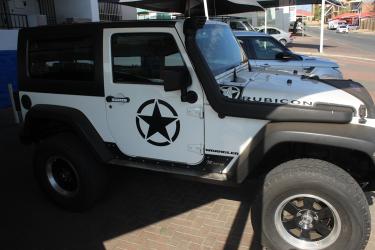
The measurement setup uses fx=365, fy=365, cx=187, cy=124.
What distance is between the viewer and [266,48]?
307 inches

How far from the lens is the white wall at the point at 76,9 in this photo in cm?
1248

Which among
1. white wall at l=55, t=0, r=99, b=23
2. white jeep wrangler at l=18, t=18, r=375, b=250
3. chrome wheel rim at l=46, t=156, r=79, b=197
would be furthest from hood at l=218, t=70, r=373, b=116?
white wall at l=55, t=0, r=99, b=23

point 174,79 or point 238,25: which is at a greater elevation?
point 238,25

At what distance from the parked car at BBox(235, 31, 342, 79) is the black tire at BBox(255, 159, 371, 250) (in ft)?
14.3

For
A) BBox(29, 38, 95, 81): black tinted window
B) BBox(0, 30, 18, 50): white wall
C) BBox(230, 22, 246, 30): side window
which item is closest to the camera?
BBox(29, 38, 95, 81): black tinted window

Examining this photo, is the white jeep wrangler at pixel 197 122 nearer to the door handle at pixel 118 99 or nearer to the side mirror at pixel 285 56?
the door handle at pixel 118 99

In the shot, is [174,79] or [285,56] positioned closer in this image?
[174,79]

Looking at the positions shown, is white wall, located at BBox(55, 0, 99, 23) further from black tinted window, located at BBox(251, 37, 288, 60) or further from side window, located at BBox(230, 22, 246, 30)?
side window, located at BBox(230, 22, 246, 30)

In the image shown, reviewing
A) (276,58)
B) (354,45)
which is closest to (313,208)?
(276,58)

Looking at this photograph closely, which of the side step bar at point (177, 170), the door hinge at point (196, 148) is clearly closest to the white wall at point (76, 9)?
the side step bar at point (177, 170)

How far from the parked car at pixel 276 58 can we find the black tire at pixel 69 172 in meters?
4.15

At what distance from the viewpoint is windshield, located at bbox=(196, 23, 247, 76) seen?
3308 mm

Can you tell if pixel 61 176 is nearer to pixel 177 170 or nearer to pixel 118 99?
pixel 118 99

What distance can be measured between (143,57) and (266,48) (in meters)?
5.03
